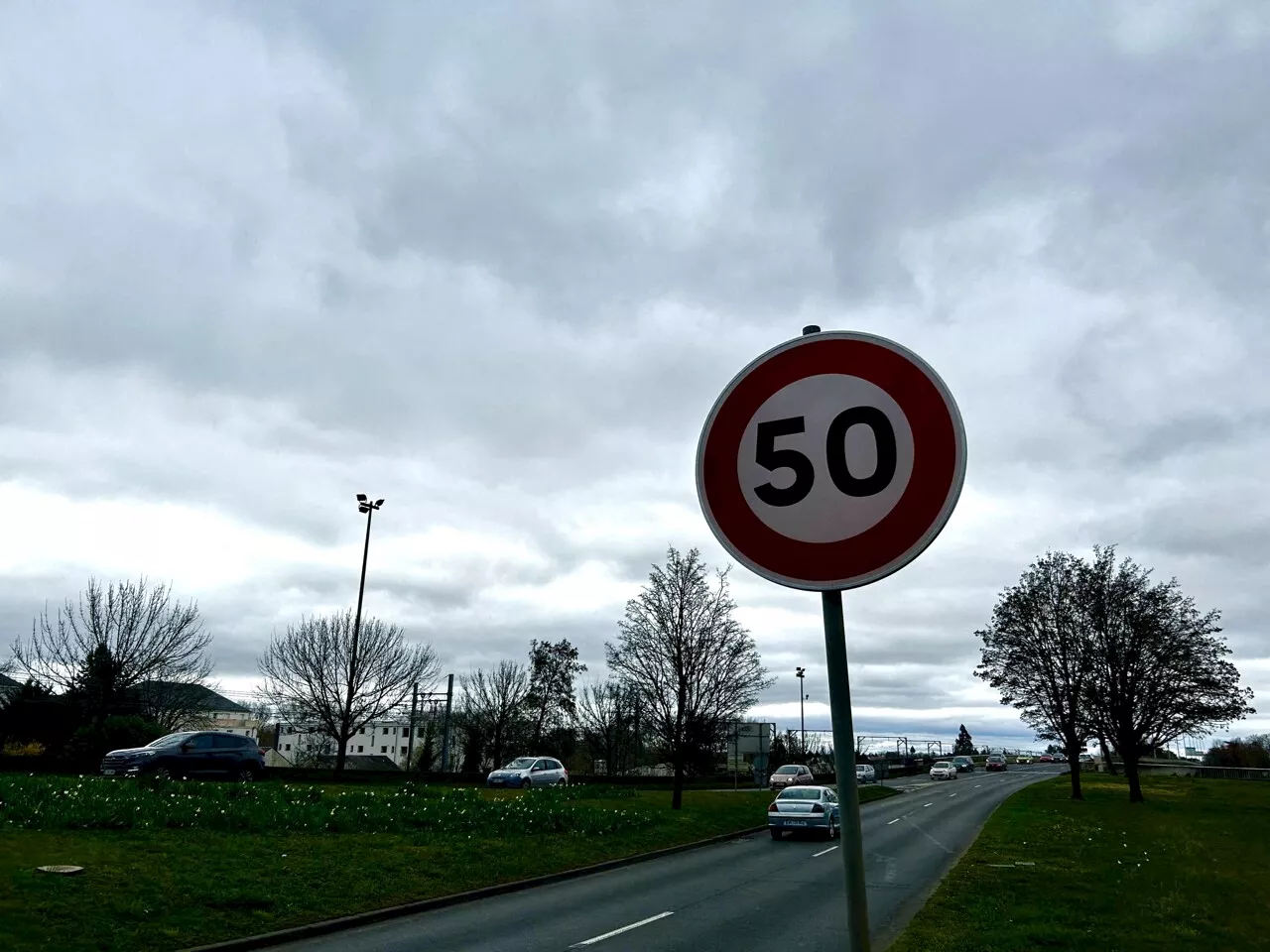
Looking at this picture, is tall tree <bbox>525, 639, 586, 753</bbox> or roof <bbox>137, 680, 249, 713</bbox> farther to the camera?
tall tree <bbox>525, 639, 586, 753</bbox>

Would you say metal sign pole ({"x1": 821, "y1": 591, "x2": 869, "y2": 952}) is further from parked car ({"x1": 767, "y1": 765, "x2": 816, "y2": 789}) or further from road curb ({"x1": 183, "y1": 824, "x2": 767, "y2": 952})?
parked car ({"x1": 767, "y1": 765, "x2": 816, "y2": 789})

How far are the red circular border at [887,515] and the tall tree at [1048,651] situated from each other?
4568 cm

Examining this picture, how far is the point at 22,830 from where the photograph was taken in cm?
1459

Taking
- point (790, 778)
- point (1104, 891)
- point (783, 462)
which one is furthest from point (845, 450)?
point (790, 778)

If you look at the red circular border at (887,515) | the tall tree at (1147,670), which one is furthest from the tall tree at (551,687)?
the red circular border at (887,515)

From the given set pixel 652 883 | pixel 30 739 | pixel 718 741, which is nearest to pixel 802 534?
pixel 652 883

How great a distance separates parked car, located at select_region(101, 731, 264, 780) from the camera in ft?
86.9

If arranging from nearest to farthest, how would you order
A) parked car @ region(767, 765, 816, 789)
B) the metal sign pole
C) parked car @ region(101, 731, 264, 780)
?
the metal sign pole, parked car @ region(101, 731, 264, 780), parked car @ region(767, 765, 816, 789)

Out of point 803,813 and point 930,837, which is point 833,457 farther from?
point 930,837

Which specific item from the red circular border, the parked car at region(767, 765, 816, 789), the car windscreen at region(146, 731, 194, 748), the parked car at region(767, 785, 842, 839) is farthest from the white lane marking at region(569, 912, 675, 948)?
the parked car at region(767, 765, 816, 789)

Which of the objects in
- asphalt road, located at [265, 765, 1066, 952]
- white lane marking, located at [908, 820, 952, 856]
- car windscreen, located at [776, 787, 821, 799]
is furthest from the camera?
car windscreen, located at [776, 787, 821, 799]

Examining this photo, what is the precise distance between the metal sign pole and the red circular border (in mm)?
123

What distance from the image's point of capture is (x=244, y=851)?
14883 millimetres

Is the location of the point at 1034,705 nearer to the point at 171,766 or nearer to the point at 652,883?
the point at 652,883
